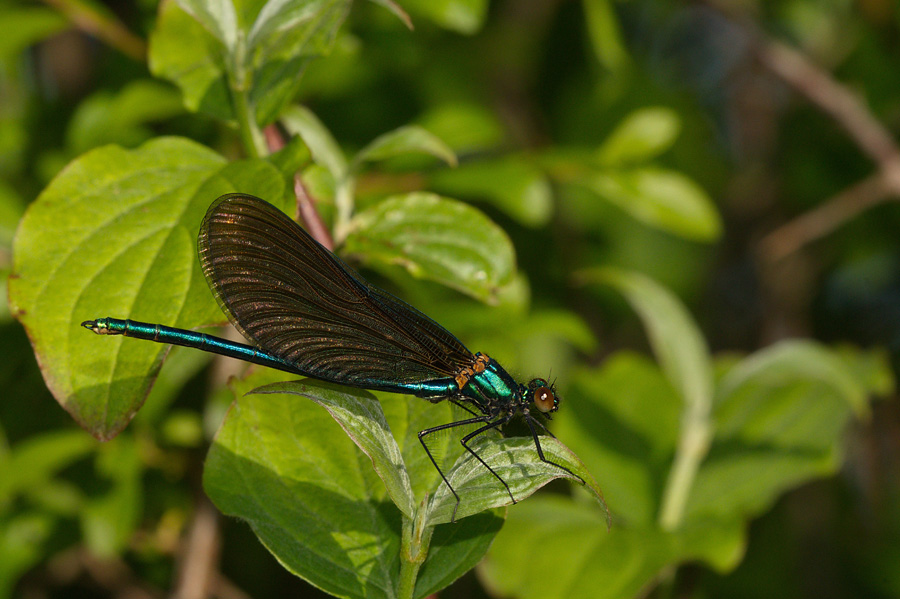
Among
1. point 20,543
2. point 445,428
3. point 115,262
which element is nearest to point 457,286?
point 445,428

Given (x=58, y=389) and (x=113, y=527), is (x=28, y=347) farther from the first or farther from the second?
(x=58, y=389)

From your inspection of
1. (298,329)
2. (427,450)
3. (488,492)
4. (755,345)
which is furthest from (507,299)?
(755,345)

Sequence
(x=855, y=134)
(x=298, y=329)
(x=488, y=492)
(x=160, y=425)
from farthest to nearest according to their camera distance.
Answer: (x=855, y=134)
(x=160, y=425)
(x=298, y=329)
(x=488, y=492)

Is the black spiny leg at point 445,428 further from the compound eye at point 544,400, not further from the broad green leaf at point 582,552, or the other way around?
the broad green leaf at point 582,552

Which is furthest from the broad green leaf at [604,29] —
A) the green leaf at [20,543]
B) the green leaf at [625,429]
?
the green leaf at [20,543]

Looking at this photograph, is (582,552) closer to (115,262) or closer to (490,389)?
(490,389)

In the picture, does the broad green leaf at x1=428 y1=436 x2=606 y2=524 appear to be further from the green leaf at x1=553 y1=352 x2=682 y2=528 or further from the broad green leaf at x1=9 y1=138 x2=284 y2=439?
the green leaf at x1=553 y1=352 x2=682 y2=528
